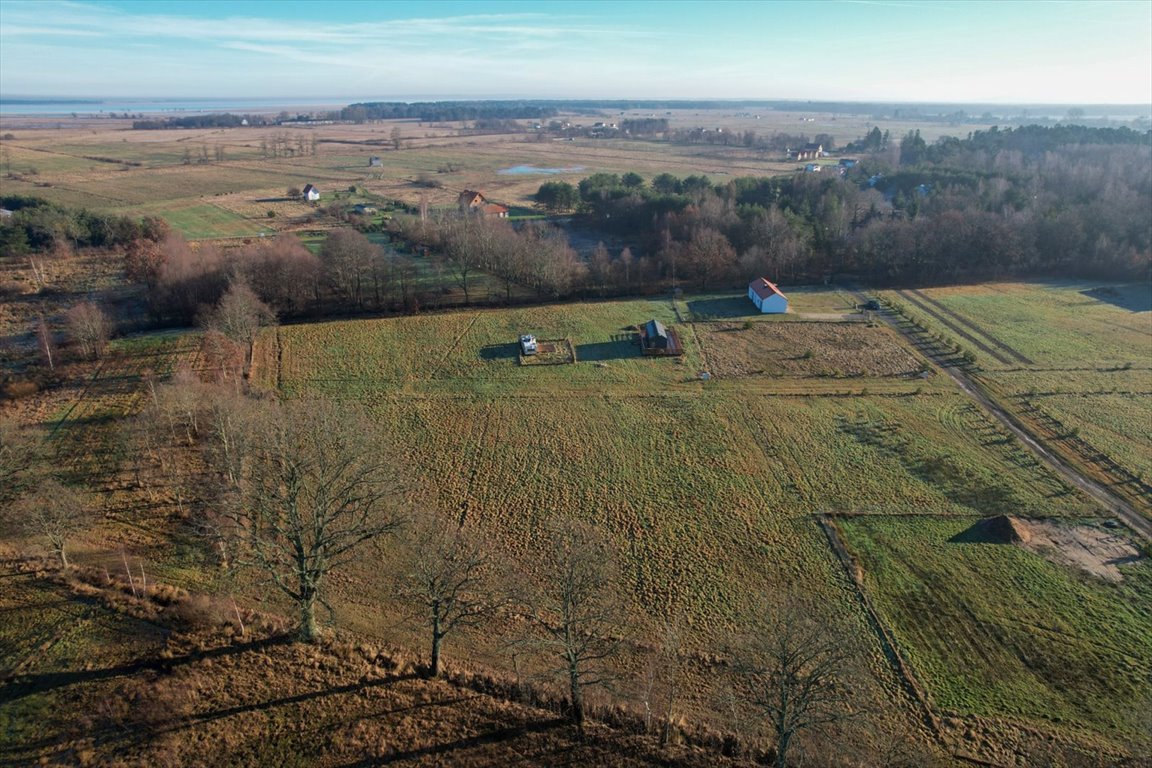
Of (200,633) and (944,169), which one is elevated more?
(944,169)

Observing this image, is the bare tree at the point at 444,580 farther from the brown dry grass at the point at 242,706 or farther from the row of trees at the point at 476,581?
the brown dry grass at the point at 242,706

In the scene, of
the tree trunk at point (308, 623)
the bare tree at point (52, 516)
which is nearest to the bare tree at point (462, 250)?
the bare tree at point (52, 516)

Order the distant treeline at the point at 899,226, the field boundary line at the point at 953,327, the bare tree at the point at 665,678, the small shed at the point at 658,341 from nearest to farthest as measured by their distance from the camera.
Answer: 1. the bare tree at the point at 665,678
2. the field boundary line at the point at 953,327
3. the small shed at the point at 658,341
4. the distant treeline at the point at 899,226

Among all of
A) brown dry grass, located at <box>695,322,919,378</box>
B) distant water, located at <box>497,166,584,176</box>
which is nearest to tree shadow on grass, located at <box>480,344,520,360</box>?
brown dry grass, located at <box>695,322,919,378</box>

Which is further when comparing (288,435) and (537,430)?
(537,430)

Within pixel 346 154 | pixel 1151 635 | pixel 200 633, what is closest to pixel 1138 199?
pixel 1151 635

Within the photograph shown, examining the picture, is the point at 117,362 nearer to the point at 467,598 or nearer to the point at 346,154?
the point at 467,598

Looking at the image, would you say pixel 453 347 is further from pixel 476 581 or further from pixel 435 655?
pixel 435 655
